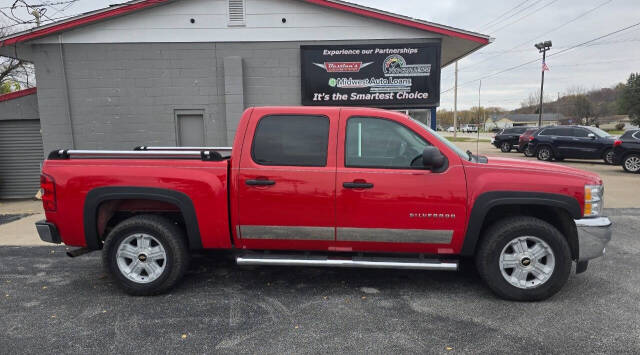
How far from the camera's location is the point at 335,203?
12.3 feet

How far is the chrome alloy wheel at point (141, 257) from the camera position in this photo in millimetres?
3928

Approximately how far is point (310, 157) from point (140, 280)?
2123 millimetres

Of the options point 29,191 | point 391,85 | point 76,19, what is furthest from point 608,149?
point 29,191

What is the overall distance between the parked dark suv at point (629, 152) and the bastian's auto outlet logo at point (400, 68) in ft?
29.8

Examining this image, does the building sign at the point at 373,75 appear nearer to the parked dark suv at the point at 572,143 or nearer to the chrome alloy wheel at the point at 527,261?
the chrome alloy wheel at the point at 527,261

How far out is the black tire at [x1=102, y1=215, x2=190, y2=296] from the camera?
388 cm

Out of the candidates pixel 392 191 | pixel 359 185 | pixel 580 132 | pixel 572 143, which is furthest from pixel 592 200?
pixel 580 132

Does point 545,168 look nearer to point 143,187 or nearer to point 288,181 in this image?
point 288,181

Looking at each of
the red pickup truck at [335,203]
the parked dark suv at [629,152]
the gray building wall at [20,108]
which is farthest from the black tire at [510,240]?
the parked dark suv at [629,152]

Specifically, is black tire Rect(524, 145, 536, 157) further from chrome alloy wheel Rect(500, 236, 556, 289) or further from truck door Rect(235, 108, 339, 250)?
truck door Rect(235, 108, 339, 250)

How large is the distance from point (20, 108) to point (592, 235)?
487 inches

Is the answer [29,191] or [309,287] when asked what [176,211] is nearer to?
[309,287]

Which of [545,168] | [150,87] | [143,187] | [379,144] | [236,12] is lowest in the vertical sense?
[143,187]

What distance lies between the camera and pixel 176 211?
406 centimetres
